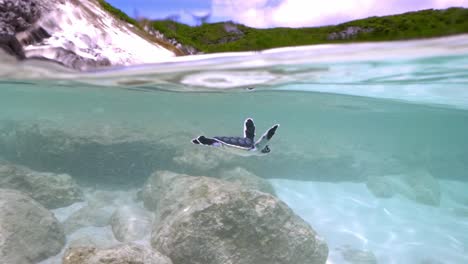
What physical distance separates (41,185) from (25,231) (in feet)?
13.8

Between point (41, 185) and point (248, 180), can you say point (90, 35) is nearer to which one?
point (41, 185)

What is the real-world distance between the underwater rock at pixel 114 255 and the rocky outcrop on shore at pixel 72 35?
4.25 metres

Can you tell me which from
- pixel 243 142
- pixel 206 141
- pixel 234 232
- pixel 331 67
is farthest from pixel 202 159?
pixel 206 141

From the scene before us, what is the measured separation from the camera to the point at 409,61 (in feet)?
33.9

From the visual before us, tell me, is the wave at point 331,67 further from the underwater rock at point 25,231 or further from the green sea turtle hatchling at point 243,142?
the underwater rock at point 25,231

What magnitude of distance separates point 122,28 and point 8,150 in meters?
12.4

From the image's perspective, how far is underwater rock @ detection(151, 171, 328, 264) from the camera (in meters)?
7.34

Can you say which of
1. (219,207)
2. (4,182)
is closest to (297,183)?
(219,207)

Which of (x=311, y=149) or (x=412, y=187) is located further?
(x=311, y=149)

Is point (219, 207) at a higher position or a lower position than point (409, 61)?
lower

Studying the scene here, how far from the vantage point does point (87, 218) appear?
10.8 metres

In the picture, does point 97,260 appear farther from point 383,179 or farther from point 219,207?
point 383,179

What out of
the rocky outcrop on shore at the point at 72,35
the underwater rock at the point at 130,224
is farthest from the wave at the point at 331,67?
the underwater rock at the point at 130,224

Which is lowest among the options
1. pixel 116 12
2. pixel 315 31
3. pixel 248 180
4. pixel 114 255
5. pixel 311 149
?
pixel 311 149
